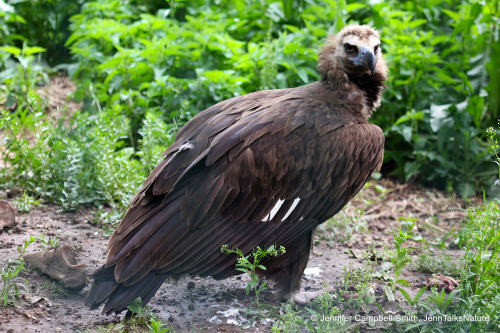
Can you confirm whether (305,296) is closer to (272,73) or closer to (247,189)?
(247,189)

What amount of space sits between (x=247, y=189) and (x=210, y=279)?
2.97 ft

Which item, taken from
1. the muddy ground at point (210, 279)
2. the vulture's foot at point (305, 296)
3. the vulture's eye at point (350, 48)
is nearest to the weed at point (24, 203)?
the muddy ground at point (210, 279)

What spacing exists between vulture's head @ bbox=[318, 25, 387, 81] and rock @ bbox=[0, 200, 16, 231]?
8.28 feet

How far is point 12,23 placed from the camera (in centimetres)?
769

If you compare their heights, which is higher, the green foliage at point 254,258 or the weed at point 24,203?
the green foliage at point 254,258

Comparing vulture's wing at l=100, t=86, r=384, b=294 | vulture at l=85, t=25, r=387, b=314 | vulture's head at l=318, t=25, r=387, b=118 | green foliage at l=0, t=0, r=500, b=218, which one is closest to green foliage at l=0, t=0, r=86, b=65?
green foliage at l=0, t=0, r=500, b=218

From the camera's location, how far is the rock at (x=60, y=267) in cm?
393

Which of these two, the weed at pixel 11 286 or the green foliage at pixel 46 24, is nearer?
the weed at pixel 11 286

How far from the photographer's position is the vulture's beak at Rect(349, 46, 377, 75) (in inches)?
171

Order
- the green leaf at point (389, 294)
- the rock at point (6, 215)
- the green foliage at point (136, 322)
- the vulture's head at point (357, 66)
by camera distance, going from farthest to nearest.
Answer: the rock at point (6, 215)
the vulture's head at point (357, 66)
the green leaf at point (389, 294)
the green foliage at point (136, 322)

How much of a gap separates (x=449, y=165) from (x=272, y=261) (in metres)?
2.88

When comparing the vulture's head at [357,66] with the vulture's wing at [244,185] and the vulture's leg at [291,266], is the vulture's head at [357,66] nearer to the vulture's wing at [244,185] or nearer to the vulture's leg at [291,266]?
the vulture's wing at [244,185]

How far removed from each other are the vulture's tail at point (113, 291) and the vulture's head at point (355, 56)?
6.52ft

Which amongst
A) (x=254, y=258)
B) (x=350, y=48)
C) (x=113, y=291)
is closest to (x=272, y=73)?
(x=350, y=48)
